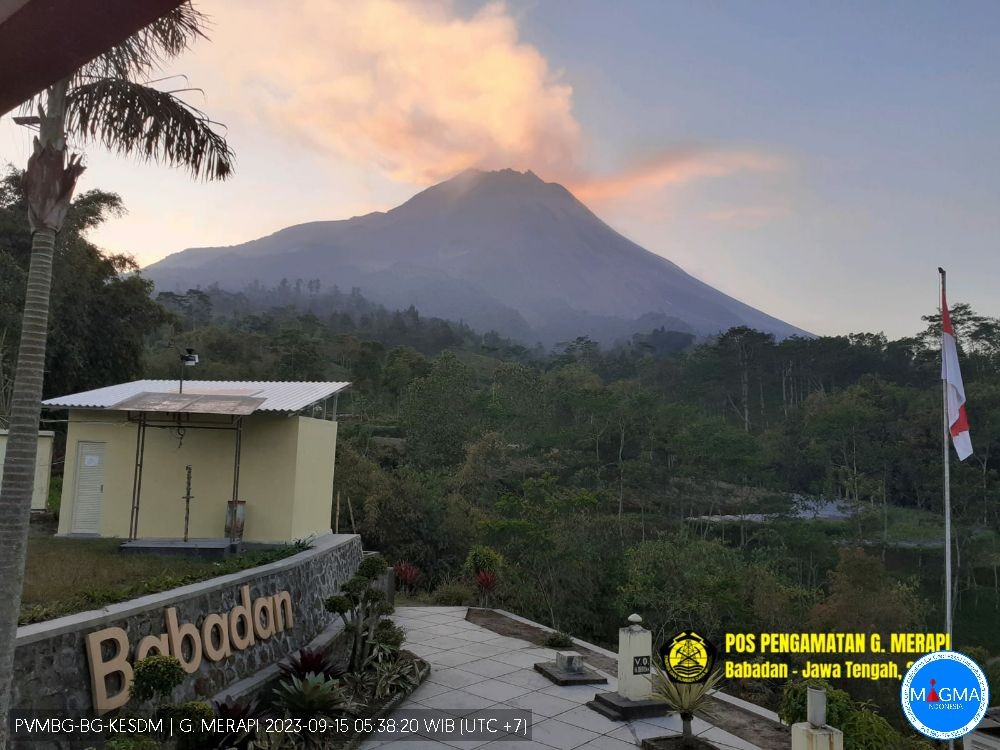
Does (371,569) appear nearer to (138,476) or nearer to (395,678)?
(395,678)

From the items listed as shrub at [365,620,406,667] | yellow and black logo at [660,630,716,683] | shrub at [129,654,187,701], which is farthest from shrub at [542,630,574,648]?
shrub at [129,654,187,701]

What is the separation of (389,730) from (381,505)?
12914 mm

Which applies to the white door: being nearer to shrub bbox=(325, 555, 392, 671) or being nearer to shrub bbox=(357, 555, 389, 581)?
shrub bbox=(357, 555, 389, 581)

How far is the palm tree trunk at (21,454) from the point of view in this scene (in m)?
4.59

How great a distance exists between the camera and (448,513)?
73.4ft

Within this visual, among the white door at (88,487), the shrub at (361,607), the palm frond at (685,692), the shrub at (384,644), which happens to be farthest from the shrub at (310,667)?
the white door at (88,487)

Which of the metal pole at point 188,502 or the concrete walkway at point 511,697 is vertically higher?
the metal pole at point 188,502

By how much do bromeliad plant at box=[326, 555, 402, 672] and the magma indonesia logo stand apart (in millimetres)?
6516

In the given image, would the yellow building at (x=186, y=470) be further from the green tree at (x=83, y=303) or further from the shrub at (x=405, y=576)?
the green tree at (x=83, y=303)

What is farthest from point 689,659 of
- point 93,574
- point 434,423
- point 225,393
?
point 434,423

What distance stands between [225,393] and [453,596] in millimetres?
7443

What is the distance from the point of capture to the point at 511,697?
8.73 m

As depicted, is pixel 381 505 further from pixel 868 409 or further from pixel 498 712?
pixel 868 409

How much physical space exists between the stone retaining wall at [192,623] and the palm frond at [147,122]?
4.26 m
